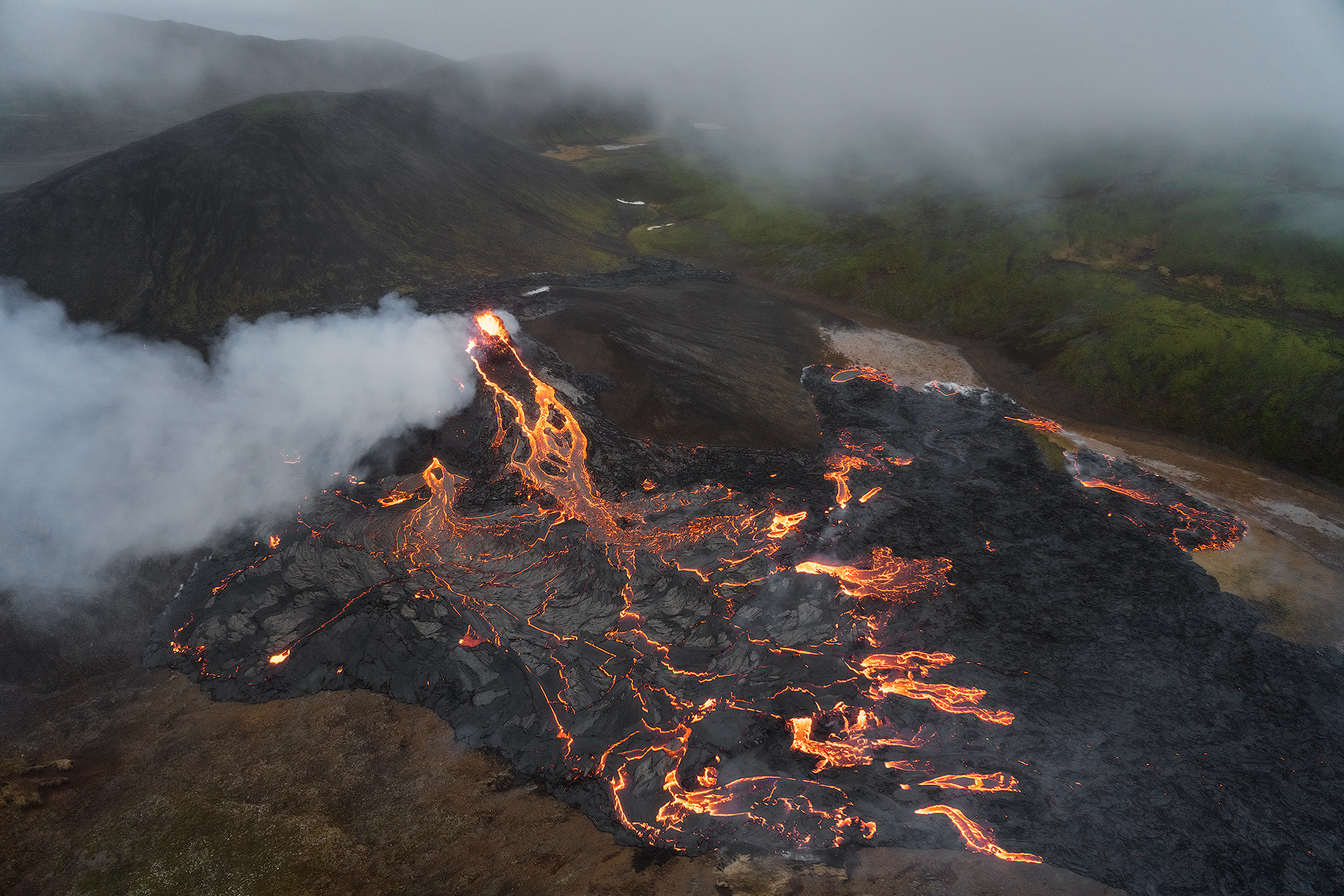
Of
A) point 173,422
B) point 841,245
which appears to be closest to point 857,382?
point 841,245

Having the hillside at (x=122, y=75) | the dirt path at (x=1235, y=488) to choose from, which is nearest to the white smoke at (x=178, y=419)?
the dirt path at (x=1235, y=488)

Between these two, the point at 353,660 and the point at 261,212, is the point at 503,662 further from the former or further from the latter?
the point at 261,212

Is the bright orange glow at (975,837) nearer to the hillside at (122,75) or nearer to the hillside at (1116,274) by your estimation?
the hillside at (1116,274)

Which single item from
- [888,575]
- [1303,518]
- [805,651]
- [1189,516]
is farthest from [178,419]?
[1303,518]

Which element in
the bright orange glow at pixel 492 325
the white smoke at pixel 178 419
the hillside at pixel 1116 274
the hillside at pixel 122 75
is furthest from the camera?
the hillside at pixel 122 75

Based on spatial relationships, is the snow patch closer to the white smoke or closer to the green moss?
the white smoke

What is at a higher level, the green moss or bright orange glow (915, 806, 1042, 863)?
bright orange glow (915, 806, 1042, 863)

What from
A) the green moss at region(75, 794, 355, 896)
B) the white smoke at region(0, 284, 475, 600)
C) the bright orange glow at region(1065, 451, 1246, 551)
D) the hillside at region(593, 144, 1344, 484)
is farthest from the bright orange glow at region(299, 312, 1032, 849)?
the hillside at region(593, 144, 1344, 484)
